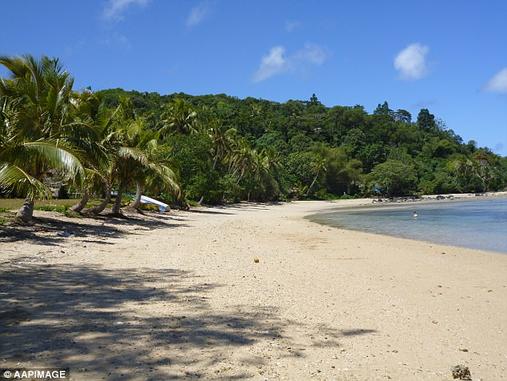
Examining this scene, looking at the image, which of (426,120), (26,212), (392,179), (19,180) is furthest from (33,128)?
(426,120)

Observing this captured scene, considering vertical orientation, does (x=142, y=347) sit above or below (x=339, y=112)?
below

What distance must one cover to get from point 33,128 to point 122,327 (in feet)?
36.8

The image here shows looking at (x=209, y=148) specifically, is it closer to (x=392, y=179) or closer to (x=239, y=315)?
(x=239, y=315)

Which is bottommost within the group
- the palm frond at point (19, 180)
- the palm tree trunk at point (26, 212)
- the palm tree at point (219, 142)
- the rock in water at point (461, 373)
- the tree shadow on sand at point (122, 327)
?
the rock in water at point (461, 373)

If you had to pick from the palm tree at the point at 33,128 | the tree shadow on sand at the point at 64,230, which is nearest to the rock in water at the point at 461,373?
the palm tree at the point at 33,128

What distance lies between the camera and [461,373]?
15.2 feet

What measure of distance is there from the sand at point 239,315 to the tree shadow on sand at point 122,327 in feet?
0.06

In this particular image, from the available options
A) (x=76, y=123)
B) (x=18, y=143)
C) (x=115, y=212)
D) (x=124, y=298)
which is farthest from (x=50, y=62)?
(x=124, y=298)

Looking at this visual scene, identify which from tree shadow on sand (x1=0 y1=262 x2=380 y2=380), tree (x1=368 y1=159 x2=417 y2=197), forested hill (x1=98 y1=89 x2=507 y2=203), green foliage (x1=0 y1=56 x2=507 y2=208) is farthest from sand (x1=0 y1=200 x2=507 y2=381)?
tree (x1=368 y1=159 x2=417 y2=197)

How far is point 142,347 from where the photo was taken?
Result: 493 cm

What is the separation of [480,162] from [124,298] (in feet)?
433

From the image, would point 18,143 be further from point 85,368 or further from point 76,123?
point 85,368

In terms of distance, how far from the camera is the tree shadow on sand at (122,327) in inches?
176

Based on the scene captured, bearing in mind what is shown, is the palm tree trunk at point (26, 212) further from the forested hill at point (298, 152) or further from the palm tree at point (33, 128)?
the forested hill at point (298, 152)
